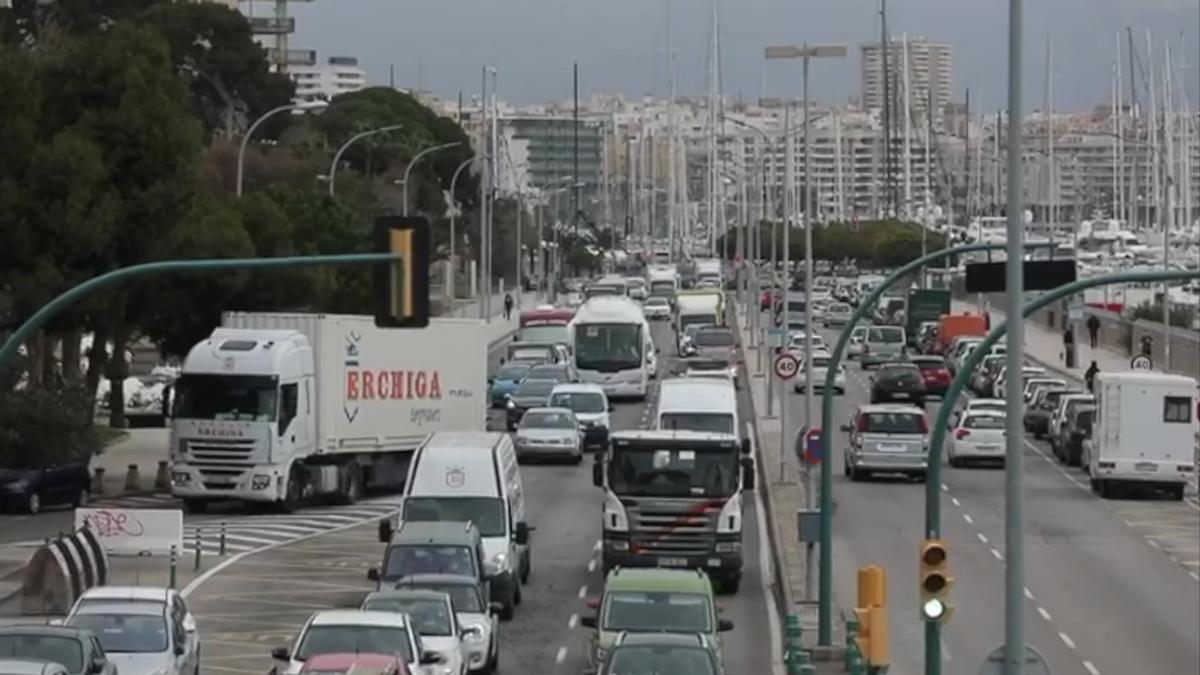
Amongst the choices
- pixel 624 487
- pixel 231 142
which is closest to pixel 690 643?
pixel 624 487

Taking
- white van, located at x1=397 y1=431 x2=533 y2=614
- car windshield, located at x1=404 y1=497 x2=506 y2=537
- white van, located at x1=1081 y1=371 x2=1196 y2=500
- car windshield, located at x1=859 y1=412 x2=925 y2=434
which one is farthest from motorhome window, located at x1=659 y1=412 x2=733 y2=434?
car windshield, located at x1=404 y1=497 x2=506 y2=537

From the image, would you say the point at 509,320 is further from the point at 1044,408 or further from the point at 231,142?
the point at 1044,408

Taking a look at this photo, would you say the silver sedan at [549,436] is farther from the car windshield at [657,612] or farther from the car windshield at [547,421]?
the car windshield at [657,612]

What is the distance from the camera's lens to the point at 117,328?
191 ft

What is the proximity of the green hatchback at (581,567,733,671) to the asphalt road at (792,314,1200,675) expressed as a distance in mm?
2805

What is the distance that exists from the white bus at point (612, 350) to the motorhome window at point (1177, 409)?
24426mm

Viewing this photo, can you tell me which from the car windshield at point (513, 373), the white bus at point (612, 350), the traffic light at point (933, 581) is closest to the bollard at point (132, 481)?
the car windshield at point (513, 373)

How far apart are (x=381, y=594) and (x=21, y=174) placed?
2369cm

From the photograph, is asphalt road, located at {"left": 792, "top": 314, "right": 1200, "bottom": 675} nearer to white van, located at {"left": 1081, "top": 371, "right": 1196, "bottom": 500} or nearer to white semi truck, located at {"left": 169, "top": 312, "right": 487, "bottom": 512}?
white van, located at {"left": 1081, "top": 371, "right": 1196, "bottom": 500}

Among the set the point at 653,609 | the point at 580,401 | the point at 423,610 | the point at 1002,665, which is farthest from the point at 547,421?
the point at 1002,665

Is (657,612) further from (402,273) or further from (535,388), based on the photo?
(535,388)

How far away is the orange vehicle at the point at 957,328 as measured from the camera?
302ft

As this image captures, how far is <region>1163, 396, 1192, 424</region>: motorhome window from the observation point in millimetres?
52000

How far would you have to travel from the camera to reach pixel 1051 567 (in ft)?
136
